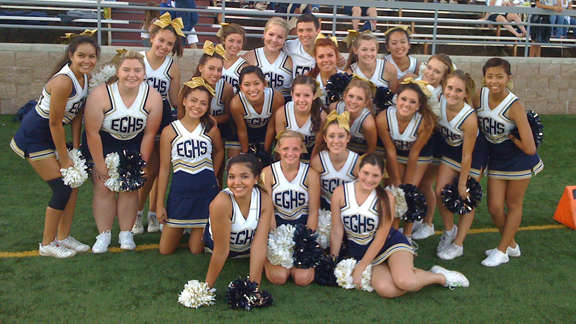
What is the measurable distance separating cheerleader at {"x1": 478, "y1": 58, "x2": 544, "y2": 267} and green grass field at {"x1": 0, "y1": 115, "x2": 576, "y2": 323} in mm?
219

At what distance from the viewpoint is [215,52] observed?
3.98 metres

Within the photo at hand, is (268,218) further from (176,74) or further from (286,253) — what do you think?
(176,74)

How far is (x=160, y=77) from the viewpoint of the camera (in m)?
4.08

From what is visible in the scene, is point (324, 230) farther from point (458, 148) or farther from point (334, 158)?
point (458, 148)

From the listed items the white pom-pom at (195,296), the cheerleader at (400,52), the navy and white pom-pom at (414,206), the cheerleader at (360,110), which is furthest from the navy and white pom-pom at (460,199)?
the white pom-pom at (195,296)

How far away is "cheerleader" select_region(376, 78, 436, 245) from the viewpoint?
3.70 m

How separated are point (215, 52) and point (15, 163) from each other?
2745 millimetres

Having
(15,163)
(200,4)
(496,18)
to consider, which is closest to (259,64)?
(15,163)

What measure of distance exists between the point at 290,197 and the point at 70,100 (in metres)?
1.51

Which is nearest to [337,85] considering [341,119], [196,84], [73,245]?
[341,119]

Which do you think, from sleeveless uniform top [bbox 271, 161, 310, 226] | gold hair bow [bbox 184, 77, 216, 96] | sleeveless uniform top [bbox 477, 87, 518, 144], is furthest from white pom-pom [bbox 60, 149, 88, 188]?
sleeveless uniform top [bbox 477, 87, 518, 144]

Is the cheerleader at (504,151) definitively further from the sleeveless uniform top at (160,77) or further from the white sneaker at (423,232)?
the sleeveless uniform top at (160,77)

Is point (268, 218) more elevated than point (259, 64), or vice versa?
point (259, 64)

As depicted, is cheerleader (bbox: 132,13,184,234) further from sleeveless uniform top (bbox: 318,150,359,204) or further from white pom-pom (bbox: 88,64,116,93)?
sleeveless uniform top (bbox: 318,150,359,204)
